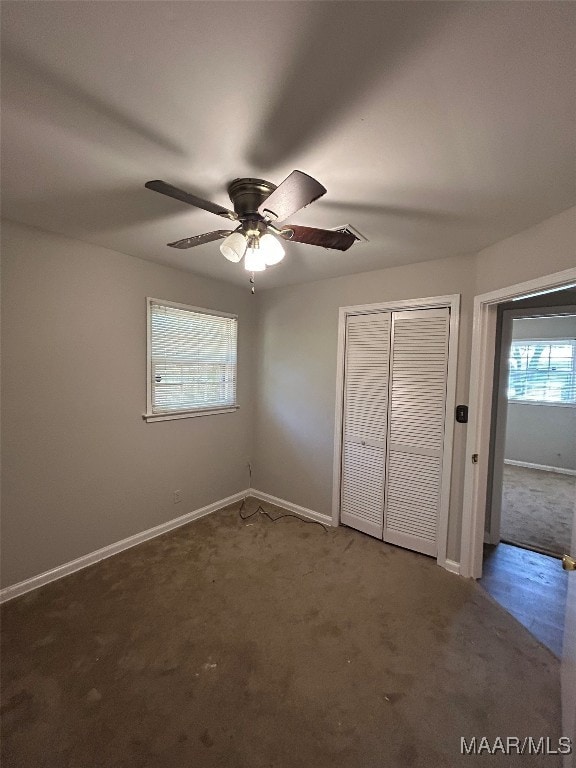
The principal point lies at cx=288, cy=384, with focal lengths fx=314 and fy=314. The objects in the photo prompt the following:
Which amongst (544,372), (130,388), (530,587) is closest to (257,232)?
(130,388)

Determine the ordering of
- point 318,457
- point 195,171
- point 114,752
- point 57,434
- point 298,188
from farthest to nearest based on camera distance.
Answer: point 318,457, point 57,434, point 195,171, point 114,752, point 298,188

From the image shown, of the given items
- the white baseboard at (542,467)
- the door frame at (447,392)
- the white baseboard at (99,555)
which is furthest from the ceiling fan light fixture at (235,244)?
the white baseboard at (542,467)

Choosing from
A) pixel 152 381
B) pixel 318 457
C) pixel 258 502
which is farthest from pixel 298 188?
pixel 258 502

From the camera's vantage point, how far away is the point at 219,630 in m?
1.81

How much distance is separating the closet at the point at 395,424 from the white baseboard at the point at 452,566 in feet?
0.48

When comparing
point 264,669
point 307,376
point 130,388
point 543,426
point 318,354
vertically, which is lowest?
point 264,669

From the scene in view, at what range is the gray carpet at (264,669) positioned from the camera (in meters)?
1.27

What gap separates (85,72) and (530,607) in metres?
3.39

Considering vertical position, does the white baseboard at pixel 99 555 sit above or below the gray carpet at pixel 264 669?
above

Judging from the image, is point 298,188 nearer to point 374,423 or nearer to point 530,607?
point 374,423

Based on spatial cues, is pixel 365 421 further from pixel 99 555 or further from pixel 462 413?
pixel 99 555

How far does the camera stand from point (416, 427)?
2598 millimetres

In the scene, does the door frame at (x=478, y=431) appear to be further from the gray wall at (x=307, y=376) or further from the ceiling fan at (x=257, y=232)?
the ceiling fan at (x=257, y=232)

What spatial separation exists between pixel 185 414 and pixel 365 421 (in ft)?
5.50
